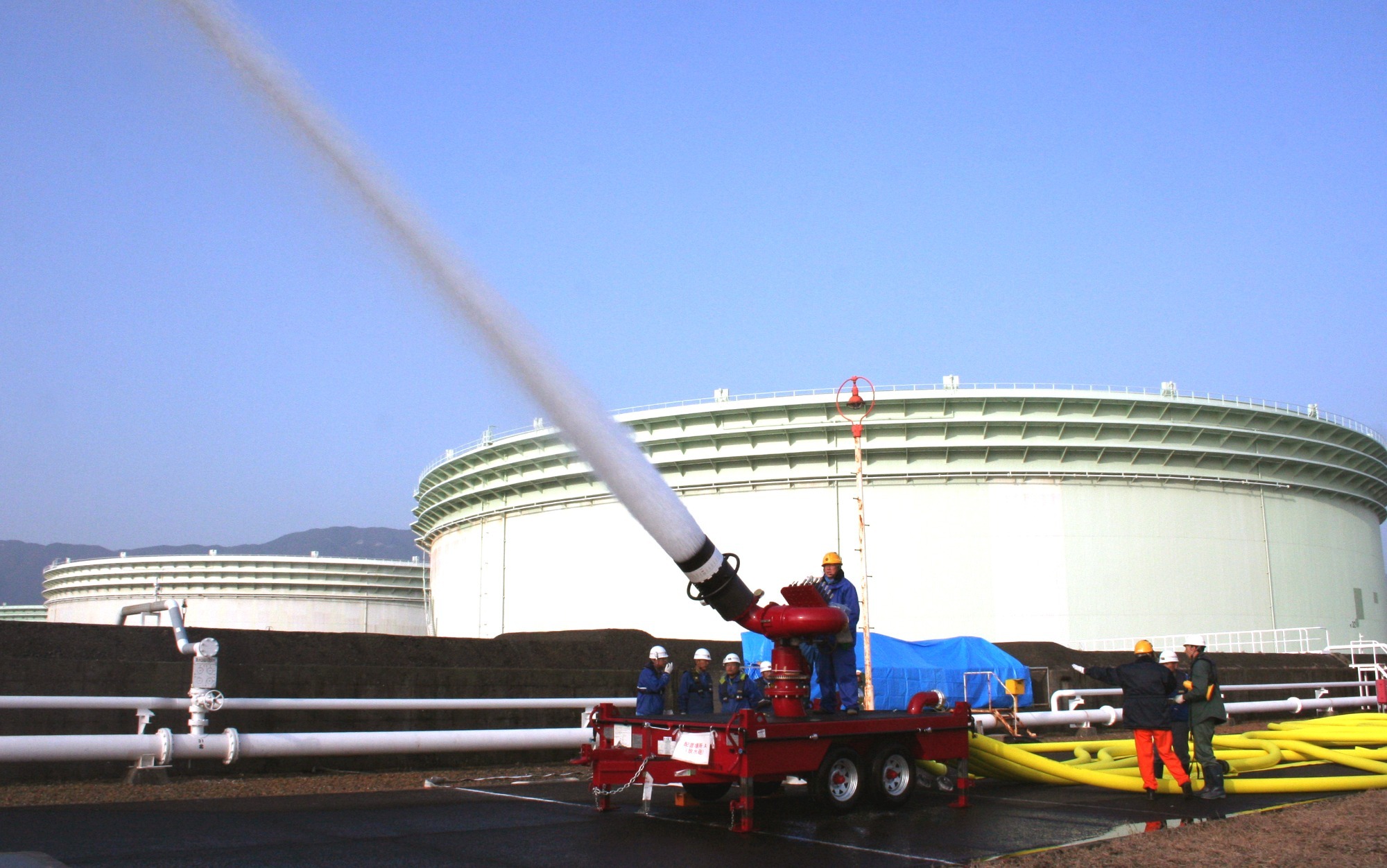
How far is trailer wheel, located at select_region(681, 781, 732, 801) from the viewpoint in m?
11.0

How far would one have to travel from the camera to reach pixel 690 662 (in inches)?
845

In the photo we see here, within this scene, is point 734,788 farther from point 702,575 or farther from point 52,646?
point 52,646

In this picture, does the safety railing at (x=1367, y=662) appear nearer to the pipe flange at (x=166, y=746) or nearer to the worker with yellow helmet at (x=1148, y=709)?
the worker with yellow helmet at (x=1148, y=709)

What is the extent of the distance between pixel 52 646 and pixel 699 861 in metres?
9.16

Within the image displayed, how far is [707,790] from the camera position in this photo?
1104 centimetres

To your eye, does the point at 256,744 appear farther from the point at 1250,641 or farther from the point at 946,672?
the point at 1250,641

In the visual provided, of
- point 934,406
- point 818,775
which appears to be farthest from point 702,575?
point 934,406

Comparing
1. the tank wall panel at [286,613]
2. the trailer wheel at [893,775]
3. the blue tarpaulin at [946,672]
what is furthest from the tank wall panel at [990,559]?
the tank wall panel at [286,613]

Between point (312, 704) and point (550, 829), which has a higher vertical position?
point (312, 704)

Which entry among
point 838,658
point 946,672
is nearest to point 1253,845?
point 838,658

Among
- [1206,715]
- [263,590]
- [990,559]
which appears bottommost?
[1206,715]

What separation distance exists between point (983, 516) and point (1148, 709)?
94.0 feet

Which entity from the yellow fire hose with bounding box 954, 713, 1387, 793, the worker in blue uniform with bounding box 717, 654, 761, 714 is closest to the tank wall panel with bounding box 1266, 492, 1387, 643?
the yellow fire hose with bounding box 954, 713, 1387, 793

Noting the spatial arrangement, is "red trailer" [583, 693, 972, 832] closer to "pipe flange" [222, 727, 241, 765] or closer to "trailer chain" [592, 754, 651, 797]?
"trailer chain" [592, 754, 651, 797]
